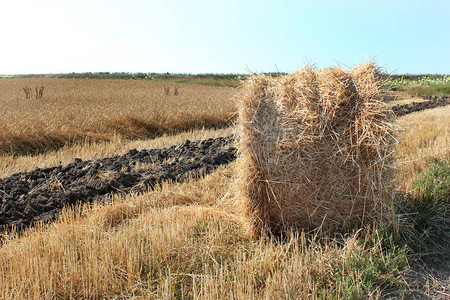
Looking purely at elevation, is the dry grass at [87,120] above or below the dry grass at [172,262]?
above

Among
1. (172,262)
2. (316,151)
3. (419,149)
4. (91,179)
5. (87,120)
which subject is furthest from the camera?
(87,120)

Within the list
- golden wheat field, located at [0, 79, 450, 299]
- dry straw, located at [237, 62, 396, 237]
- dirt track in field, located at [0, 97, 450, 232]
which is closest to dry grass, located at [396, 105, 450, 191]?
golden wheat field, located at [0, 79, 450, 299]

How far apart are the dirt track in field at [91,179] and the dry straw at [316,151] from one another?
2.07 metres

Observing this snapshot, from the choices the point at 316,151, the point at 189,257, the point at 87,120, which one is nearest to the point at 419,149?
the point at 316,151

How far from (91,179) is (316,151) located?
380 cm

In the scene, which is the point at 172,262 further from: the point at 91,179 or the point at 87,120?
the point at 87,120

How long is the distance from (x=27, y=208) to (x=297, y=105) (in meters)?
3.64

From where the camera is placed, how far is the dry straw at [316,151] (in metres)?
3.59

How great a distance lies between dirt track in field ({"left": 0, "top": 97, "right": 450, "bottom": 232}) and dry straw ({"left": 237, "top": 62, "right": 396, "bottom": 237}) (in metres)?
2.07

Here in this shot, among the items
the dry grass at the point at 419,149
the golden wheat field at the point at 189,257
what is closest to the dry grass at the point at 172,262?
the golden wheat field at the point at 189,257

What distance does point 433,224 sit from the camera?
13.5ft

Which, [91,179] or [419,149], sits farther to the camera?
[419,149]

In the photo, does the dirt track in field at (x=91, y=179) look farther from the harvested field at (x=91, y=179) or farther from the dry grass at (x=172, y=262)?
the dry grass at (x=172, y=262)

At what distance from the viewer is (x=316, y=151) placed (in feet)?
11.8
